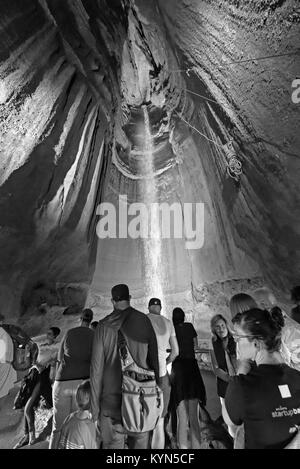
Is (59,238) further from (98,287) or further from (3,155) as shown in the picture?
(3,155)

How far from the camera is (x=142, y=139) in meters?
6.04

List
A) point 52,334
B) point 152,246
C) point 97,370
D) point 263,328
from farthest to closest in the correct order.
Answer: point 152,246 → point 52,334 → point 97,370 → point 263,328

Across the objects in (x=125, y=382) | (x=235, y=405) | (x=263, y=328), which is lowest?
(x=235, y=405)

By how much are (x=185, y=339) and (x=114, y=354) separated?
791 millimetres

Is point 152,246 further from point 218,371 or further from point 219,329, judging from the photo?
point 218,371

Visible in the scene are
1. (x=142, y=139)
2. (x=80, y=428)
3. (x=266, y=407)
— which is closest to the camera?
(x=266, y=407)

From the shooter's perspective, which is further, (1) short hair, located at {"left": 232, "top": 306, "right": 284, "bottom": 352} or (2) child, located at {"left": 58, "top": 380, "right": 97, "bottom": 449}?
(2) child, located at {"left": 58, "top": 380, "right": 97, "bottom": 449}

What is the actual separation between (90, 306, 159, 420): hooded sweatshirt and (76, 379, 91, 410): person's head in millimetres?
46

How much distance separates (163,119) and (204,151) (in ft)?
4.44

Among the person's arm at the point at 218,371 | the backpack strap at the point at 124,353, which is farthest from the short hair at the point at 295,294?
the backpack strap at the point at 124,353

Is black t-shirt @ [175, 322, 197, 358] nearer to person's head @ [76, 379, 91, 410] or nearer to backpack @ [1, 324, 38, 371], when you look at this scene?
person's head @ [76, 379, 91, 410]

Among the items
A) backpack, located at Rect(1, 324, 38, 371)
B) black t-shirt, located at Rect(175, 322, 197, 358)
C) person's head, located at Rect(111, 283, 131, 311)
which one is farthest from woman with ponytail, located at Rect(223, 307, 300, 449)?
backpack, located at Rect(1, 324, 38, 371)

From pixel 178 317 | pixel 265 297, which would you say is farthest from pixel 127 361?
pixel 265 297

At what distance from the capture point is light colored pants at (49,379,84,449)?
8.47 feet
